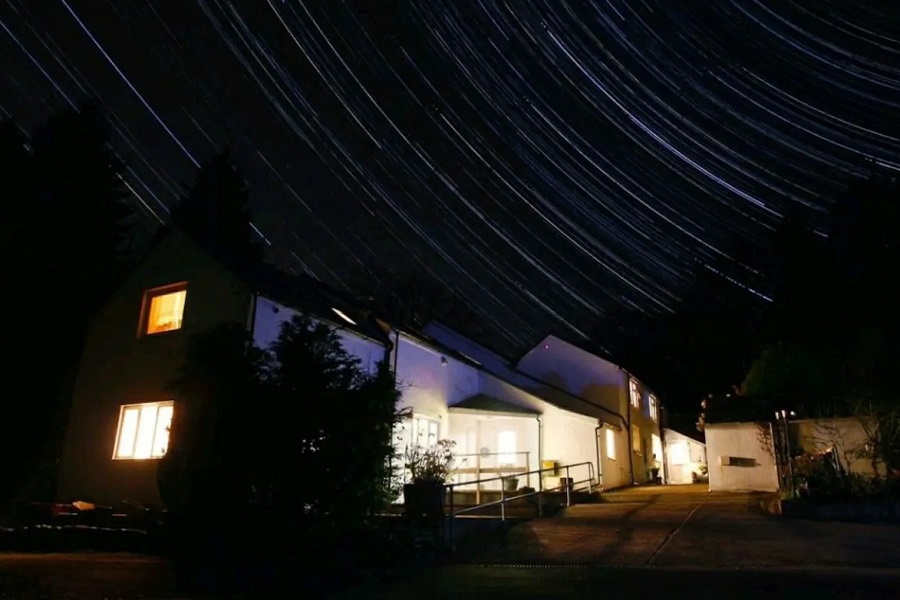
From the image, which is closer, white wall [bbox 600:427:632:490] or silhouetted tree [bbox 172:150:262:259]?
white wall [bbox 600:427:632:490]

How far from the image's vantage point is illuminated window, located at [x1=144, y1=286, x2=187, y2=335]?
16234 millimetres

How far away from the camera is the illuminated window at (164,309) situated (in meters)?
16.2

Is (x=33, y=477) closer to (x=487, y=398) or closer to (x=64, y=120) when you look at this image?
(x=487, y=398)

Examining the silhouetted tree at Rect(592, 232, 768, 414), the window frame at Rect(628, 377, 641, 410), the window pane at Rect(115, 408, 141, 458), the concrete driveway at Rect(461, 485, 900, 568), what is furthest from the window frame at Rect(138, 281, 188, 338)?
the silhouetted tree at Rect(592, 232, 768, 414)

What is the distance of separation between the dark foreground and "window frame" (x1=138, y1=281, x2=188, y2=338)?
6.45 m

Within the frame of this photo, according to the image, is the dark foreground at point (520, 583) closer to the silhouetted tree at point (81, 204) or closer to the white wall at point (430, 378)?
the white wall at point (430, 378)

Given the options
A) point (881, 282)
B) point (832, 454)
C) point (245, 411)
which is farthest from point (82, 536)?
point (881, 282)

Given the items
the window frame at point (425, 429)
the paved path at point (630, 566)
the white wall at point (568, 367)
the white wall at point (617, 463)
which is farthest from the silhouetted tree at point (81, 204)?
the white wall at point (617, 463)

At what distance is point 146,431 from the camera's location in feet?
50.4

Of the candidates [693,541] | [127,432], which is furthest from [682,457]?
[127,432]

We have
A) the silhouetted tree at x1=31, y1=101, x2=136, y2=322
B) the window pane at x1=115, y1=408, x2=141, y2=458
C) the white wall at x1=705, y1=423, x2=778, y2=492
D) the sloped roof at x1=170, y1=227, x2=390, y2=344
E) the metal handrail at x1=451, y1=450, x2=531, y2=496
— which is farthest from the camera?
the silhouetted tree at x1=31, y1=101, x2=136, y2=322

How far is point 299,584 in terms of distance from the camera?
924cm

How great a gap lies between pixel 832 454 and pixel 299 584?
14811 millimetres

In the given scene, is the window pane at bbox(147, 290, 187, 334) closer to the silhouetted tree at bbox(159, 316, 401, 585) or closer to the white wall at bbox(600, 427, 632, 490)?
the silhouetted tree at bbox(159, 316, 401, 585)
